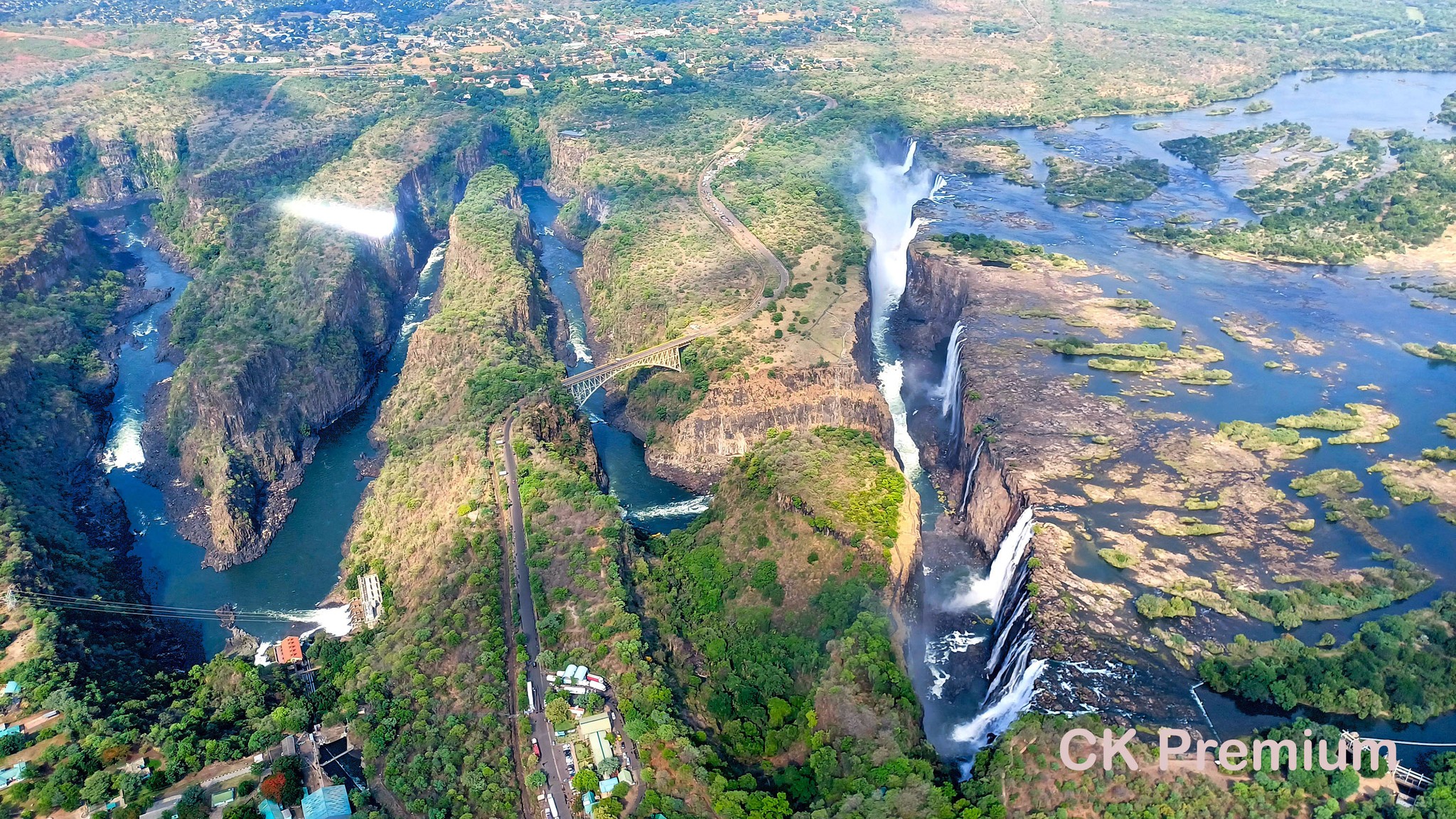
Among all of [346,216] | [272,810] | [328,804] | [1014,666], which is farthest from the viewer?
[346,216]

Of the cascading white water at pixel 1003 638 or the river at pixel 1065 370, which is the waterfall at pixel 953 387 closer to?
the river at pixel 1065 370

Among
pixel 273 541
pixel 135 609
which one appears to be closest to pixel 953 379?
pixel 273 541

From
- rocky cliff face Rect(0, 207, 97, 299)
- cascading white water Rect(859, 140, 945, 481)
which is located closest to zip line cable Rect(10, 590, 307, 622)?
rocky cliff face Rect(0, 207, 97, 299)

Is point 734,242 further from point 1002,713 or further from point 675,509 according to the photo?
point 1002,713

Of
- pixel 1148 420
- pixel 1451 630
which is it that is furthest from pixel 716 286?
pixel 1451 630

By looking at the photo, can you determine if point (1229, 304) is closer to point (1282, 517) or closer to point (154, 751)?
point (1282, 517)

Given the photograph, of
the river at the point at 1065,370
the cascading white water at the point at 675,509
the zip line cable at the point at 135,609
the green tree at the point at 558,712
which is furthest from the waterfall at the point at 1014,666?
the zip line cable at the point at 135,609
